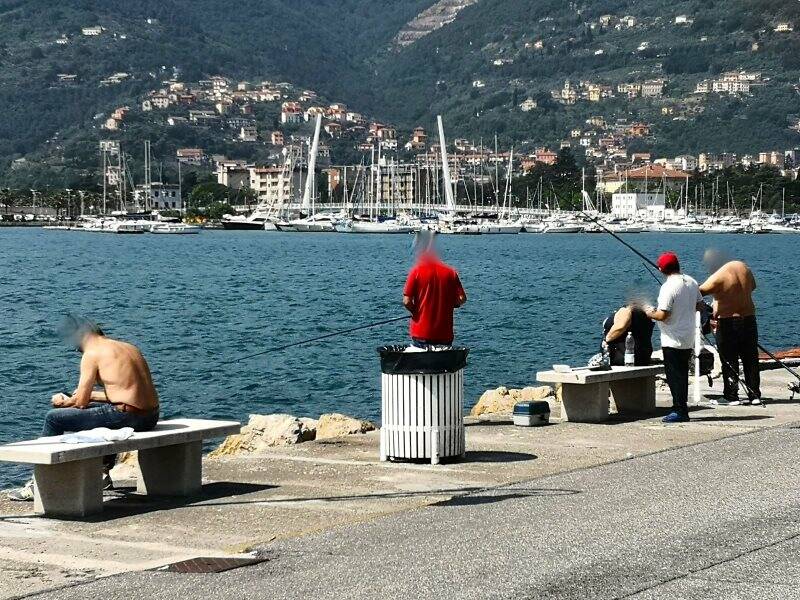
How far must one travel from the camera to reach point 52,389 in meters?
28.5

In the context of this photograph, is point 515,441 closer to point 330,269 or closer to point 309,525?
point 309,525

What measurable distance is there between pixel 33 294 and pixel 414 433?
54.8 meters

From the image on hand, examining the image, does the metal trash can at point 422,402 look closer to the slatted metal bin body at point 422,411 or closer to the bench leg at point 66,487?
the slatted metal bin body at point 422,411

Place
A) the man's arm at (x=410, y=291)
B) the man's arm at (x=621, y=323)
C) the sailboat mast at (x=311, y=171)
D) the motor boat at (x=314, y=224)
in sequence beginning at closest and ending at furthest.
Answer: the man's arm at (x=410, y=291)
the man's arm at (x=621, y=323)
the sailboat mast at (x=311, y=171)
the motor boat at (x=314, y=224)

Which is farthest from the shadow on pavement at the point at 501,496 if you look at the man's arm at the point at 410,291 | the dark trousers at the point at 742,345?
the dark trousers at the point at 742,345

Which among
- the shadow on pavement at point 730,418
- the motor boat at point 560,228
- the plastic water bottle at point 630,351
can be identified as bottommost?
the motor boat at point 560,228

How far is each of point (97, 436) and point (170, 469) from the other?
33.4 inches

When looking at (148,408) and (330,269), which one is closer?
(148,408)

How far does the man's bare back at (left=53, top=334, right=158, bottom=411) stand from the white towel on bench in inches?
12.0

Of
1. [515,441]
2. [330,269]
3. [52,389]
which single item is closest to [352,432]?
[515,441]

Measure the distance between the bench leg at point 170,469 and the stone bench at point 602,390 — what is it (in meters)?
3.97

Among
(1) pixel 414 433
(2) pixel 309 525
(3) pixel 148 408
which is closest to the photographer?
(2) pixel 309 525

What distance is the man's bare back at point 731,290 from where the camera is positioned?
14.8 meters

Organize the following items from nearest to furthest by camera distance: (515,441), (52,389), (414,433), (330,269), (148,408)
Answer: (148,408)
(414,433)
(515,441)
(52,389)
(330,269)
